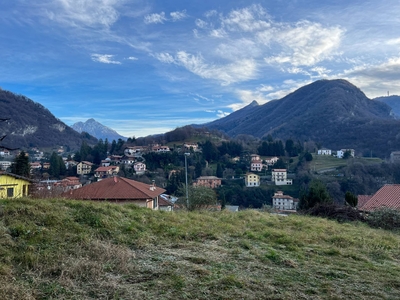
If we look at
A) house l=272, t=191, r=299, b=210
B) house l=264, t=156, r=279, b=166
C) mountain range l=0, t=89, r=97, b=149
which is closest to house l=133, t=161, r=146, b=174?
house l=272, t=191, r=299, b=210

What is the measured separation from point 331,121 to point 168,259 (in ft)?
422

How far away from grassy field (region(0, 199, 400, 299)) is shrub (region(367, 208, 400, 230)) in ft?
12.7

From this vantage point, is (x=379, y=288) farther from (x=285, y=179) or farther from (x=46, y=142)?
(x=46, y=142)

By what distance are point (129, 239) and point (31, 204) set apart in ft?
8.50

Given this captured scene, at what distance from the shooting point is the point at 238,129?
177750 mm

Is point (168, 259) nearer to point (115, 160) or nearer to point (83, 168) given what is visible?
point (83, 168)

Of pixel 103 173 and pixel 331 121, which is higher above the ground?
pixel 331 121

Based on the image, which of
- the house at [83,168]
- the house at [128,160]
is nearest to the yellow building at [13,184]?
the house at [83,168]

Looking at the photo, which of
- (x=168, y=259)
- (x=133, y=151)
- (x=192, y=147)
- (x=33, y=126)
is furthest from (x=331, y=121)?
(x=168, y=259)

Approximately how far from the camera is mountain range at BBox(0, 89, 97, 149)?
3775 inches

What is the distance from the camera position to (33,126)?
108 m

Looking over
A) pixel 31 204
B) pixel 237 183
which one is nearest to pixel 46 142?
pixel 237 183

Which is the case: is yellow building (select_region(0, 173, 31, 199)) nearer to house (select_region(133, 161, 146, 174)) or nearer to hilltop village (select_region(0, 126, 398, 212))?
hilltop village (select_region(0, 126, 398, 212))

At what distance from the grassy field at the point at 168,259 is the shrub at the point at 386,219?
3861 millimetres
